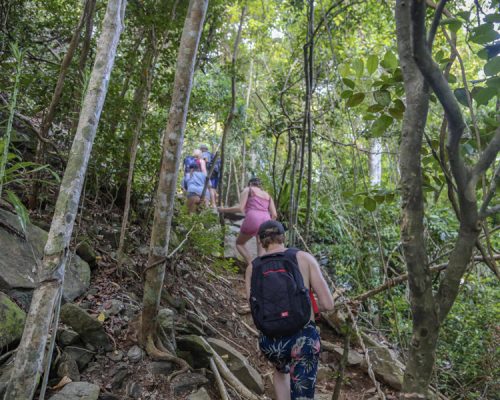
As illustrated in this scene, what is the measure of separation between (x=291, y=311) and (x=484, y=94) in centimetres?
199

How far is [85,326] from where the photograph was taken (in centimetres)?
336

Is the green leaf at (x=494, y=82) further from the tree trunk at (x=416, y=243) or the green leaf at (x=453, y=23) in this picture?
the tree trunk at (x=416, y=243)

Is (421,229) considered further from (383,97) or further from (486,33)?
(383,97)

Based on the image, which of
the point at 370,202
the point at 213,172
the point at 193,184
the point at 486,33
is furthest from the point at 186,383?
the point at 213,172

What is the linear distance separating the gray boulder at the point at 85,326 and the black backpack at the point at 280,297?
1265 mm

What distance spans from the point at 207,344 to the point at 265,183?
589cm

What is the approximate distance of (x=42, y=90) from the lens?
4.70 m

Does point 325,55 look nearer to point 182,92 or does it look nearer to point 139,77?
point 139,77

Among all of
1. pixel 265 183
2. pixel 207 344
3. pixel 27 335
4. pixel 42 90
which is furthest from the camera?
pixel 265 183

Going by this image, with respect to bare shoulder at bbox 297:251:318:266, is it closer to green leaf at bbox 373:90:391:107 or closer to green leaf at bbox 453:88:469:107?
green leaf at bbox 373:90:391:107

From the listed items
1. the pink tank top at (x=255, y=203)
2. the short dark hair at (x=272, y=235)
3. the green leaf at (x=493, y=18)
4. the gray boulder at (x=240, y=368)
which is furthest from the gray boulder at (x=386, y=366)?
the green leaf at (x=493, y=18)

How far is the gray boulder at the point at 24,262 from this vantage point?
3.40 metres

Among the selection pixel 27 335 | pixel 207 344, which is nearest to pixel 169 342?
pixel 207 344

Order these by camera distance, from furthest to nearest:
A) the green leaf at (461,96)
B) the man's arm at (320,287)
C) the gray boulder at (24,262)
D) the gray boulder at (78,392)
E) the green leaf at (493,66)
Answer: the gray boulder at (24,262)
the man's arm at (320,287)
the gray boulder at (78,392)
the green leaf at (461,96)
the green leaf at (493,66)
